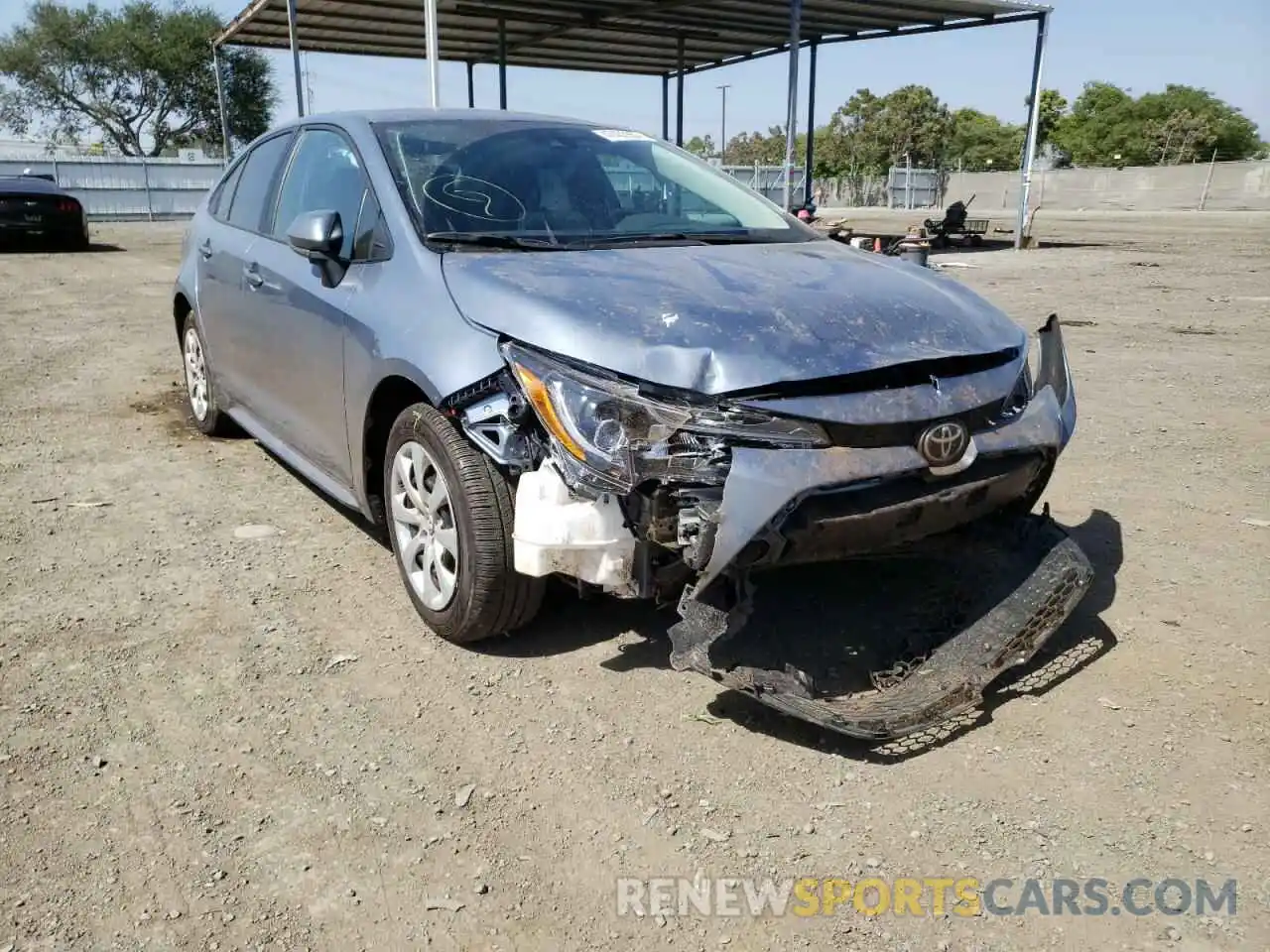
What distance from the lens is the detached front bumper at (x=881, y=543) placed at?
257cm

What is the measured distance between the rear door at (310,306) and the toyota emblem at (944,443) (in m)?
2.01

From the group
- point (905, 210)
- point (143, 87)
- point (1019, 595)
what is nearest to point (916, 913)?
point (1019, 595)

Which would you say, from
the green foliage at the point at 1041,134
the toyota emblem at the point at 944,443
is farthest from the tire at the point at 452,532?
the green foliage at the point at 1041,134

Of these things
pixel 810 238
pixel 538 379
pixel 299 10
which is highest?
pixel 299 10

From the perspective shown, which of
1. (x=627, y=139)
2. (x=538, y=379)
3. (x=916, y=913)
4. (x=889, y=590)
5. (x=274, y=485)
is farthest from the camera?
(x=274, y=485)

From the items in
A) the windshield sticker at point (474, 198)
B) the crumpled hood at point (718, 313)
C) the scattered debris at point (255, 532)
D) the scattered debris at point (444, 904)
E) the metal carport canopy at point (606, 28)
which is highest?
the metal carport canopy at point (606, 28)

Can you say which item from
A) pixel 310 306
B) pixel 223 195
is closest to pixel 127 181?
pixel 223 195

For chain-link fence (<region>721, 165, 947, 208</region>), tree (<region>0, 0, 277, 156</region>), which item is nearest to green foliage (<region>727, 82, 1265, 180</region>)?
chain-link fence (<region>721, 165, 947, 208</region>)

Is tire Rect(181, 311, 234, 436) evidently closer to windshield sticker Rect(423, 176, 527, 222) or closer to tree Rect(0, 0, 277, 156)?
windshield sticker Rect(423, 176, 527, 222)

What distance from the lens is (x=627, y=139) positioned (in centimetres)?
439

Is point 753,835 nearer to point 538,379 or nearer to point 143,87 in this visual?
point 538,379

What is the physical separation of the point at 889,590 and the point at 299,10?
18134mm

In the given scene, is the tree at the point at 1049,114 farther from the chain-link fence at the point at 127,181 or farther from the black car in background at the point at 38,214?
the black car in background at the point at 38,214

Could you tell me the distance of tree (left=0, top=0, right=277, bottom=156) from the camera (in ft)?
153
